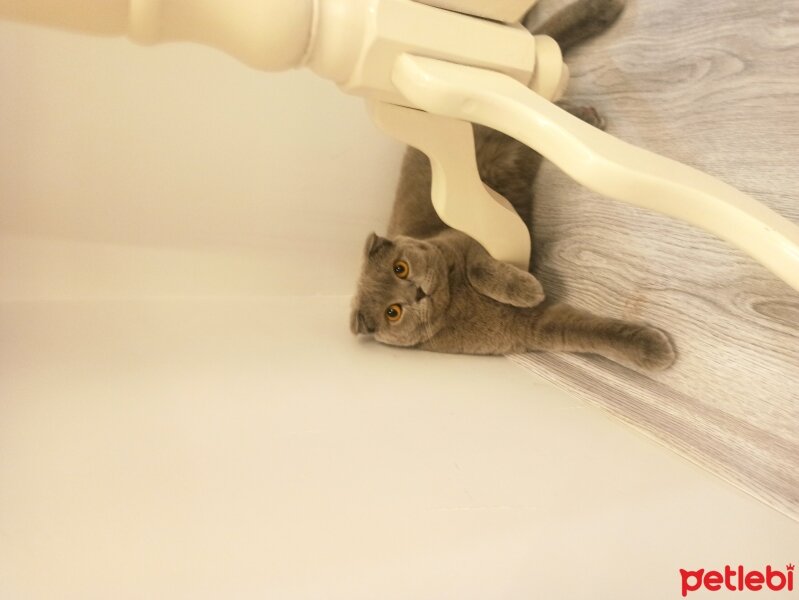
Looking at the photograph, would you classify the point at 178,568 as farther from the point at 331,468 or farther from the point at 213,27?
the point at 213,27

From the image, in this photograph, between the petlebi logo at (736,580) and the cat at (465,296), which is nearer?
the petlebi logo at (736,580)

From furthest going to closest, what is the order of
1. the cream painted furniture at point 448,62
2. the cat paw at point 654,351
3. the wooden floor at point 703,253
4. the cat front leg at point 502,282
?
the cat front leg at point 502,282 < the cat paw at point 654,351 < the wooden floor at point 703,253 < the cream painted furniture at point 448,62

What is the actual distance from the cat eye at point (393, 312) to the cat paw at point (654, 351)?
407 millimetres

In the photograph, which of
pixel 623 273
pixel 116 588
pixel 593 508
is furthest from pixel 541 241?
pixel 116 588

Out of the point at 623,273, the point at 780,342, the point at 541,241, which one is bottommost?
the point at 780,342

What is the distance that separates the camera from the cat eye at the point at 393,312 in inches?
44.9

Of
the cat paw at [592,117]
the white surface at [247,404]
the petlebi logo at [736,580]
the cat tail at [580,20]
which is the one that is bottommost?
the petlebi logo at [736,580]

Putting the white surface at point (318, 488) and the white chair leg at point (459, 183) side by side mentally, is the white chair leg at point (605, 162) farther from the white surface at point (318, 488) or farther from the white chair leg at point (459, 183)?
the white surface at point (318, 488)

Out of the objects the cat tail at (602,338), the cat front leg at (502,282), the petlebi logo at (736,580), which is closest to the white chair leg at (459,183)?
the cat front leg at (502,282)

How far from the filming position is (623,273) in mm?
1056

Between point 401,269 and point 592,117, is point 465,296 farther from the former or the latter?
point 592,117

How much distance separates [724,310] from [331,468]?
0.58m

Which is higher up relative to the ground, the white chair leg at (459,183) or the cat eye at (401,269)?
the white chair leg at (459,183)

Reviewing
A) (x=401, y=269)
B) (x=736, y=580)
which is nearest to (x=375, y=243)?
(x=401, y=269)
